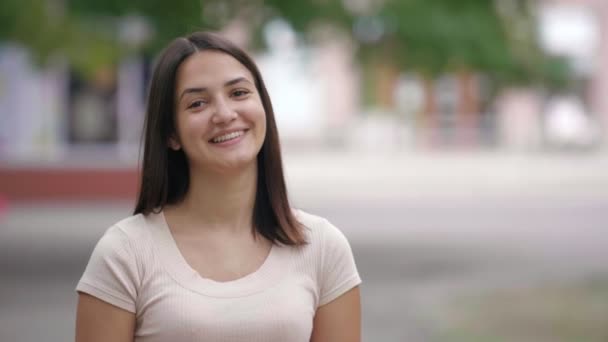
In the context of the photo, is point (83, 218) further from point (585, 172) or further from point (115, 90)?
point (585, 172)

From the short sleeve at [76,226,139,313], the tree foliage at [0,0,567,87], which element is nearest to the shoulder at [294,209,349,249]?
the short sleeve at [76,226,139,313]

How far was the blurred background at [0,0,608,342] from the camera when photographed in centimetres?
964

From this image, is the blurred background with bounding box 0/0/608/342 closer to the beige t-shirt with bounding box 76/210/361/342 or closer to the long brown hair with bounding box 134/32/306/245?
the long brown hair with bounding box 134/32/306/245

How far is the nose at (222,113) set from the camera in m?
2.44

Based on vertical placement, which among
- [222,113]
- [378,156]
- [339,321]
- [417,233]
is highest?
[222,113]

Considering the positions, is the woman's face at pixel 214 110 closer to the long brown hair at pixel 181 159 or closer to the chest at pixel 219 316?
the long brown hair at pixel 181 159

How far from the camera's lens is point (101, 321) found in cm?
237

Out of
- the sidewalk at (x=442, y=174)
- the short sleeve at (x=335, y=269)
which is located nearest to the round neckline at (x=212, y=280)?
the short sleeve at (x=335, y=269)

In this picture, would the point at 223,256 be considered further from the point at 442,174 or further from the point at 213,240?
the point at 442,174

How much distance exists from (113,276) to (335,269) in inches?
20.5

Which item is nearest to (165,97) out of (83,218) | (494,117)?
(83,218)

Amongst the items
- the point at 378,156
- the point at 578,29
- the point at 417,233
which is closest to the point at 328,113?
the point at 378,156

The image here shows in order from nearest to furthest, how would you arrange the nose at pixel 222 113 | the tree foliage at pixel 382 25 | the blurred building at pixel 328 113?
the nose at pixel 222 113 < the tree foliage at pixel 382 25 < the blurred building at pixel 328 113

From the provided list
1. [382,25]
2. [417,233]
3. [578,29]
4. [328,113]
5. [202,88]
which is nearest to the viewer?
[202,88]
